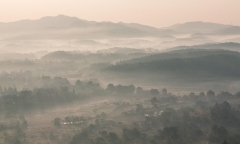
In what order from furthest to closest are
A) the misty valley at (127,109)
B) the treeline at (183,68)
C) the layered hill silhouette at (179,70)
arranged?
the treeline at (183,68) → the layered hill silhouette at (179,70) → the misty valley at (127,109)

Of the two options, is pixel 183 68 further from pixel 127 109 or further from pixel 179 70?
pixel 127 109

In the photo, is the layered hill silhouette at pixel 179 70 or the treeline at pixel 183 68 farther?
the treeline at pixel 183 68

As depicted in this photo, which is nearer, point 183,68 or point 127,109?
point 127,109

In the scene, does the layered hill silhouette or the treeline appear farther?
the treeline

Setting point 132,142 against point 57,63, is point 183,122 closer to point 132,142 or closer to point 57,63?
point 132,142

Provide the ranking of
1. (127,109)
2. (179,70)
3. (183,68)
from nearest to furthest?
1. (127,109)
2. (179,70)
3. (183,68)

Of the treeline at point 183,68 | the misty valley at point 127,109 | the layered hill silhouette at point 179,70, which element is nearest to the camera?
the misty valley at point 127,109

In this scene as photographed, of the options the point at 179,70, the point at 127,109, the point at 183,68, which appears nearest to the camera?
the point at 127,109

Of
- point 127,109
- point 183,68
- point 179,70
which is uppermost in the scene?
point 183,68

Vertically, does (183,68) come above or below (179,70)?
above

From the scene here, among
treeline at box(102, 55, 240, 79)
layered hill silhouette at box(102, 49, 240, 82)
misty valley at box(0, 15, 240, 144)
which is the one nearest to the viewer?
misty valley at box(0, 15, 240, 144)

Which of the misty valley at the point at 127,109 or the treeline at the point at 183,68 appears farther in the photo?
the treeline at the point at 183,68

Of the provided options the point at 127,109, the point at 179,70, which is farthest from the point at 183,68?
the point at 127,109
